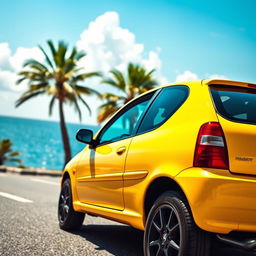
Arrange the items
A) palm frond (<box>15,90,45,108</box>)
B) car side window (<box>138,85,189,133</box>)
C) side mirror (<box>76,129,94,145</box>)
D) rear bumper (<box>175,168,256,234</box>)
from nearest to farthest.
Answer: rear bumper (<box>175,168,256,234</box>)
car side window (<box>138,85,189,133</box>)
side mirror (<box>76,129,94,145</box>)
palm frond (<box>15,90,45,108</box>)

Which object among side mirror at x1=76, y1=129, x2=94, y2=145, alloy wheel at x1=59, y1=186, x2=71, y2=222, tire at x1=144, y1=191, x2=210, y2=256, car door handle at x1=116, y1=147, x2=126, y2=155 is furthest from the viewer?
alloy wheel at x1=59, y1=186, x2=71, y2=222

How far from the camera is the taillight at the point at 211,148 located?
2.82 m

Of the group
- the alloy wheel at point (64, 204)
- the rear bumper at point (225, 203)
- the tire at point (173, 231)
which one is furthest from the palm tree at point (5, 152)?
the rear bumper at point (225, 203)

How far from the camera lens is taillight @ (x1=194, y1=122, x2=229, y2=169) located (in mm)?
2820

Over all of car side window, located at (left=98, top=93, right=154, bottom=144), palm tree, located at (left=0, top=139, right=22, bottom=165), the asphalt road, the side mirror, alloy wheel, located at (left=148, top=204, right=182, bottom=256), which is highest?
car side window, located at (left=98, top=93, right=154, bottom=144)

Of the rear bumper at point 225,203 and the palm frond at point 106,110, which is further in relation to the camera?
the palm frond at point 106,110

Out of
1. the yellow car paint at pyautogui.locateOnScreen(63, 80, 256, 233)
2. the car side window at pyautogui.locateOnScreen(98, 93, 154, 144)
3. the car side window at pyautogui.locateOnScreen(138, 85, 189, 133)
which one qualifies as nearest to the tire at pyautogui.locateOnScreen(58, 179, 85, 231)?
the yellow car paint at pyautogui.locateOnScreen(63, 80, 256, 233)

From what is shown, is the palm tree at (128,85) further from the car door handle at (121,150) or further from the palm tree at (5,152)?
the car door handle at (121,150)

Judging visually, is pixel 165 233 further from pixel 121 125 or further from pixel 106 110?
pixel 106 110

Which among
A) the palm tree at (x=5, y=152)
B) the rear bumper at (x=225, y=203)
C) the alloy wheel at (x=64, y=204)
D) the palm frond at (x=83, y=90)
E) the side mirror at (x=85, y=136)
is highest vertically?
the palm frond at (x=83, y=90)

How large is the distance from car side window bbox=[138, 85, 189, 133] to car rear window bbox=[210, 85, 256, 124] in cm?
31

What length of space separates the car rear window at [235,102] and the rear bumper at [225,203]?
502mm

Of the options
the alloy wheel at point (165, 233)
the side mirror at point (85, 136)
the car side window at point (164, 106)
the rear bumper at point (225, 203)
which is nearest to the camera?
Answer: the rear bumper at point (225, 203)

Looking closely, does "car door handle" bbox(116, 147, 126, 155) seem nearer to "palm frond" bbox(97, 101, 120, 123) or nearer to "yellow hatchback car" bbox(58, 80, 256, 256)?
"yellow hatchback car" bbox(58, 80, 256, 256)
